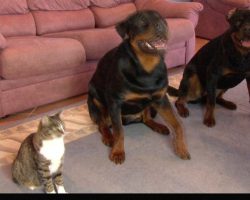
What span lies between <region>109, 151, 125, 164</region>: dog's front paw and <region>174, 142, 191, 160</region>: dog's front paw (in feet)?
1.21

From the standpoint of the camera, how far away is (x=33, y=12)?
12.2 ft

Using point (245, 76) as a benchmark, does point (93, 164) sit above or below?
below

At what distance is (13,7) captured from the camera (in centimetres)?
Result: 352

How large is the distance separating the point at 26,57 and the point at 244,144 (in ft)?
5.80

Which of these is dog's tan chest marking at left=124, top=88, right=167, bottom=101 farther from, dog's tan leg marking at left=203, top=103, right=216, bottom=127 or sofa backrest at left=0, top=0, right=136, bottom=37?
sofa backrest at left=0, top=0, right=136, bottom=37

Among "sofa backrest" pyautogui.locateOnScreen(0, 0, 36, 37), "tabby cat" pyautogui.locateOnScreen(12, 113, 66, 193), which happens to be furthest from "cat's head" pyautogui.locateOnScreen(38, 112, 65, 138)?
"sofa backrest" pyautogui.locateOnScreen(0, 0, 36, 37)

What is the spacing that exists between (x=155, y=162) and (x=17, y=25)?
2.16 metres

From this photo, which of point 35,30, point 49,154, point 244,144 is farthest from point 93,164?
point 35,30

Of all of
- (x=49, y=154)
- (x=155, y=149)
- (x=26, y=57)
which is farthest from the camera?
(x=26, y=57)

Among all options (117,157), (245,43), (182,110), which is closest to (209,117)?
(182,110)

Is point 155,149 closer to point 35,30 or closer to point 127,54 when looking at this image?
point 127,54

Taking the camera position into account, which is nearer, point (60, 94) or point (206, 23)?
point (60, 94)

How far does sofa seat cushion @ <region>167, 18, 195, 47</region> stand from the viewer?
3678mm
